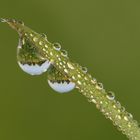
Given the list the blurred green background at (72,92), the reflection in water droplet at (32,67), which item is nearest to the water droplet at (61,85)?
the reflection in water droplet at (32,67)

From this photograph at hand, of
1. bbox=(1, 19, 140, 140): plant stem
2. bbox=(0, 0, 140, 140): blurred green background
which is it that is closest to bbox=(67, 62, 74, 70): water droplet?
bbox=(1, 19, 140, 140): plant stem

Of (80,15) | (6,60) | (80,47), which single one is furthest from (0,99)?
(80,15)

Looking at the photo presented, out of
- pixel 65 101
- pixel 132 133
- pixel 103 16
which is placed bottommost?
pixel 132 133

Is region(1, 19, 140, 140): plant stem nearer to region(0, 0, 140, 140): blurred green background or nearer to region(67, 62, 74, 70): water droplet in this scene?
region(67, 62, 74, 70): water droplet

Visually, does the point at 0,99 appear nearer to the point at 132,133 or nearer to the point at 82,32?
the point at 82,32

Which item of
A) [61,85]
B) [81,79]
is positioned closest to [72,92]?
[61,85]
